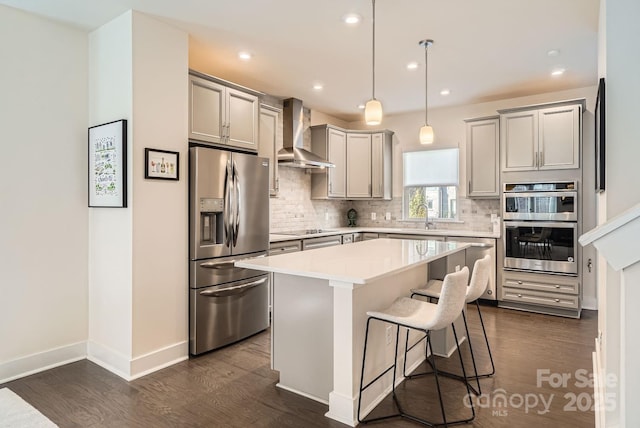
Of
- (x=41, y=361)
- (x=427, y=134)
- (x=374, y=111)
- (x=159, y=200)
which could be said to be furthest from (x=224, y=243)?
(x=427, y=134)

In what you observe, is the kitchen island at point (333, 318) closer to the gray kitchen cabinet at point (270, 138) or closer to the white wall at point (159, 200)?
the white wall at point (159, 200)

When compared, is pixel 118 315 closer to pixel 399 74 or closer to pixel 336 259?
pixel 336 259

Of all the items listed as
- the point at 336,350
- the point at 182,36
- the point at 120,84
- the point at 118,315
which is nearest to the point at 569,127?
the point at 336,350

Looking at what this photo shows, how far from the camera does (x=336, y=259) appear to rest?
2605 millimetres

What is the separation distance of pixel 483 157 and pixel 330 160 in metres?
2.14

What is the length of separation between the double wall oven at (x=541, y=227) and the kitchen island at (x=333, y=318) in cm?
222

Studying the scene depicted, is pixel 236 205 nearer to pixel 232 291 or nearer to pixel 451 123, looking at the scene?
pixel 232 291

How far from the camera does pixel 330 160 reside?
5.78 m

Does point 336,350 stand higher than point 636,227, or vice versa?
point 636,227

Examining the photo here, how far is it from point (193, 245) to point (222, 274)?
15.5 inches

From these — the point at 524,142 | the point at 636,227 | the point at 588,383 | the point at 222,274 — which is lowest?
the point at 588,383

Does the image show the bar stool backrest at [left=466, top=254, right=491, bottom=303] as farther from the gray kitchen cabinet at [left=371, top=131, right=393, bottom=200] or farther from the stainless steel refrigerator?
the gray kitchen cabinet at [left=371, top=131, right=393, bottom=200]

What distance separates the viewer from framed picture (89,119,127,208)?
289cm

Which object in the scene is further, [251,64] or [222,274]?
[251,64]
